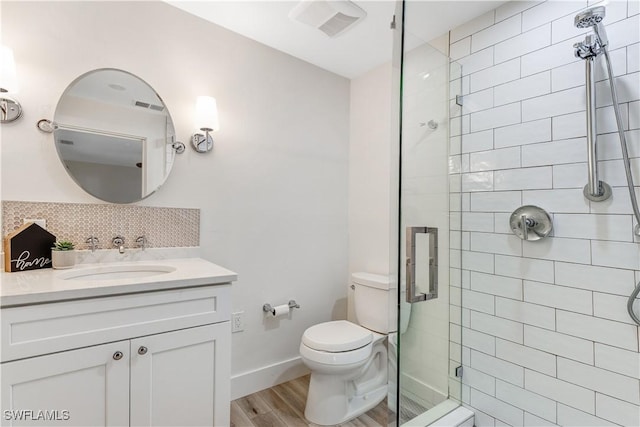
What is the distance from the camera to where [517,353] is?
1.50 meters

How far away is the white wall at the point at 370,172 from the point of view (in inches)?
87.9

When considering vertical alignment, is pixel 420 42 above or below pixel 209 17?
below

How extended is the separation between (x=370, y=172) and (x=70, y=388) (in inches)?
76.3

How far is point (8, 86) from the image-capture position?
4.18 feet

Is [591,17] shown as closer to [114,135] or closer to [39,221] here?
[114,135]

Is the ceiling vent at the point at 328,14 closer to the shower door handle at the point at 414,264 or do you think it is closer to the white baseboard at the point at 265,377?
the shower door handle at the point at 414,264

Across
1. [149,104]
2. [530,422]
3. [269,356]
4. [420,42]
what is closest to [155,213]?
[149,104]

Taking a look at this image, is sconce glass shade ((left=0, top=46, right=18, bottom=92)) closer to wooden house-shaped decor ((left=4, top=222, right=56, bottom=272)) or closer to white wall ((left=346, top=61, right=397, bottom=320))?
wooden house-shaped decor ((left=4, top=222, right=56, bottom=272))

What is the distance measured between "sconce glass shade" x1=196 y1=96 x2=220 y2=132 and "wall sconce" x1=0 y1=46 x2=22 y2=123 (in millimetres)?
719

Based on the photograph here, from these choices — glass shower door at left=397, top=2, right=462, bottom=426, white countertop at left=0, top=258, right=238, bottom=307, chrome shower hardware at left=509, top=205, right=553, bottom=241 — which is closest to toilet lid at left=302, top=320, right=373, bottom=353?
glass shower door at left=397, top=2, right=462, bottom=426

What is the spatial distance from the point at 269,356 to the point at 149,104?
5.29 feet

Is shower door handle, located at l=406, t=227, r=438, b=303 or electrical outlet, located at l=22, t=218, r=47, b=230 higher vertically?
electrical outlet, located at l=22, t=218, r=47, b=230

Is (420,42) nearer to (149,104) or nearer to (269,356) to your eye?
(149,104)

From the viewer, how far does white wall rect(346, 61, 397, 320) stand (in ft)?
7.32
